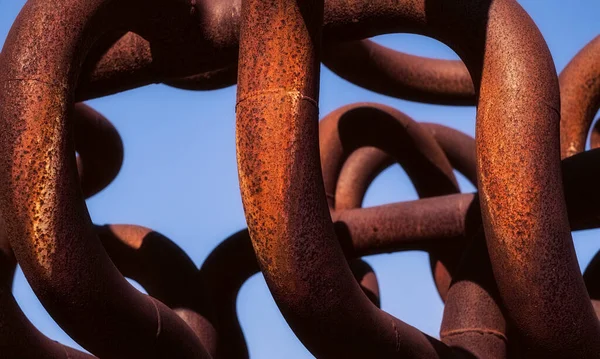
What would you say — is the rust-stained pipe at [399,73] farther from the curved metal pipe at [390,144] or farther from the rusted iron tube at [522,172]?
the rusted iron tube at [522,172]

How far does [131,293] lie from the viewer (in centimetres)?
311

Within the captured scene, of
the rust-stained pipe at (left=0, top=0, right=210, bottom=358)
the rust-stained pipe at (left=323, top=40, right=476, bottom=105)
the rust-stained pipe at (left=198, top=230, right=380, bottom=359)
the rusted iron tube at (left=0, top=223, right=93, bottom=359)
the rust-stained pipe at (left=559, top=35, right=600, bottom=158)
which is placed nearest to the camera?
the rust-stained pipe at (left=0, top=0, right=210, bottom=358)

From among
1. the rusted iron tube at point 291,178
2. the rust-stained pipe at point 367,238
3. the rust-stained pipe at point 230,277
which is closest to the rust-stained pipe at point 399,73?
the rust-stained pipe at point 367,238

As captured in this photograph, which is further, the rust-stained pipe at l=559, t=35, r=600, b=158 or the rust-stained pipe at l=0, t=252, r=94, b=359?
the rust-stained pipe at l=559, t=35, r=600, b=158

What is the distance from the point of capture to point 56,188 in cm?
284

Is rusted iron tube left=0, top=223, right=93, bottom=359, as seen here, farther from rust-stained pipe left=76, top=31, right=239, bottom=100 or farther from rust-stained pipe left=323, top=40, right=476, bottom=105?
rust-stained pipe left=323, top=40, right=476, bottom=105

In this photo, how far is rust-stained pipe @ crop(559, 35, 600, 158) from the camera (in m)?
5.40

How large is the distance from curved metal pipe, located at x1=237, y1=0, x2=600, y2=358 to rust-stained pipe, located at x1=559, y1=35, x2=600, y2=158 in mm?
2232

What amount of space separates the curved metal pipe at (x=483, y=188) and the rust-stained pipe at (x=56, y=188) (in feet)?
1.57

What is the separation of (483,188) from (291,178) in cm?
64

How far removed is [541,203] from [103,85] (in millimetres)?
1632

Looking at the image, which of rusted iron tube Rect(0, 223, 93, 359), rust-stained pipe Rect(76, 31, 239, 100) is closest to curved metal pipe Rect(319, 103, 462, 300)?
rust-stained pipe Rect(76, 31, 239, 100)

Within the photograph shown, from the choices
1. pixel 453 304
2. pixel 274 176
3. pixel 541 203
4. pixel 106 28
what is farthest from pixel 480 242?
pixel 106 28

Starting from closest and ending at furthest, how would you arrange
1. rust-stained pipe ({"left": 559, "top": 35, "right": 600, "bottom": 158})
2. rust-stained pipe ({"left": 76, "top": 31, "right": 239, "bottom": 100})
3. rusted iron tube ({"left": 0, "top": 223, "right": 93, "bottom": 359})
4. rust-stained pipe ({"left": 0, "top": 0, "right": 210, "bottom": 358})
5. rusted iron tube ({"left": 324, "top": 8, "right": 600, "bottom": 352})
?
rust-stained pipe ({"left": 0, "top": 0, "right": 210, "bottom": 358})
rusted iron tube ({"left": 324, "top": 8, "right": 600, "bottom": 352})
rusted iron tube ({"left": 0, "top": 223, "right": 93, "bottom": 359})
rust-stained pipe ({"left": 76, "top": 31, "right": 239, "bottom": 100})
rust-stained pipe ({"left": 559, "top": 35, "right": 600, "bottom": 158})
